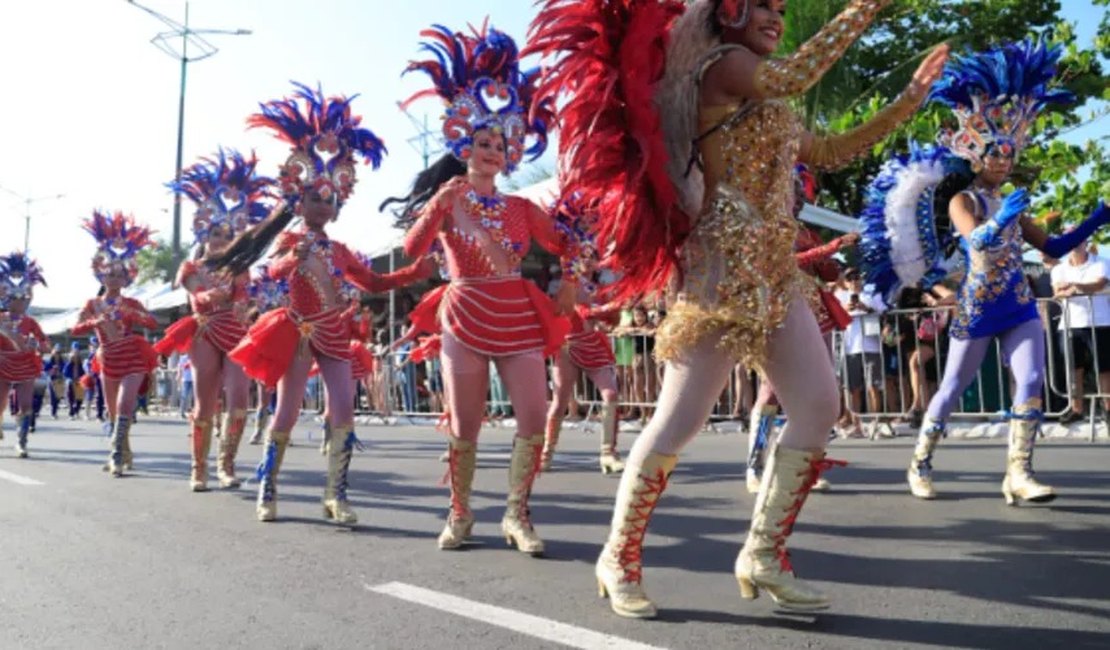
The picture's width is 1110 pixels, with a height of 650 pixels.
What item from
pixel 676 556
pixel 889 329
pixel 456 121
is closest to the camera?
pixel 676 556

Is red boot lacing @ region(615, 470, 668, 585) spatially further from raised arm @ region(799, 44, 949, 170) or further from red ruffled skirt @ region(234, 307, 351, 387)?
red ruffled skirt @ region(234, 307, 351, 387)

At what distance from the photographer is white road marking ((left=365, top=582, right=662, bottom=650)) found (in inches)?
116

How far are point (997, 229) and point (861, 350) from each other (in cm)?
607

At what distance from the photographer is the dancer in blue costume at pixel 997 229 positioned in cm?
517

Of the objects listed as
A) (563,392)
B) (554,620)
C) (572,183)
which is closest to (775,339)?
(572,183)

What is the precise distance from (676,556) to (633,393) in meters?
8.57

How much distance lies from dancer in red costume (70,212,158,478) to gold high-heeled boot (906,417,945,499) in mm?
7051

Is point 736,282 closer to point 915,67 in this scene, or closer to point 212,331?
point 212,331

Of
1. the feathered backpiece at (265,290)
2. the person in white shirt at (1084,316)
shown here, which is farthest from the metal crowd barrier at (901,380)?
the feathered backpiece at (265,290)

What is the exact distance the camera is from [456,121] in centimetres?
481

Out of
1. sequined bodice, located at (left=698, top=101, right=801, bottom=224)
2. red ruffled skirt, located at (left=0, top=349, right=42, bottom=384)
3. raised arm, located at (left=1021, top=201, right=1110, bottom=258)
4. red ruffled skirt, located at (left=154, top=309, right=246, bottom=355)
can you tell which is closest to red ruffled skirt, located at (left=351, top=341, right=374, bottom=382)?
red ruffled skirt, located at (left=154, top=309, right=246, bottom=355)

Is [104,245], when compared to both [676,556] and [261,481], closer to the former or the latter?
[261,481]

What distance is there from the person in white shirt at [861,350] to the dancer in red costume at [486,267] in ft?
22.7

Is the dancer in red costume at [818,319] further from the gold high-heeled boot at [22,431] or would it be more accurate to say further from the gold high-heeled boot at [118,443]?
the gold high-heeled boot at [22,431]
